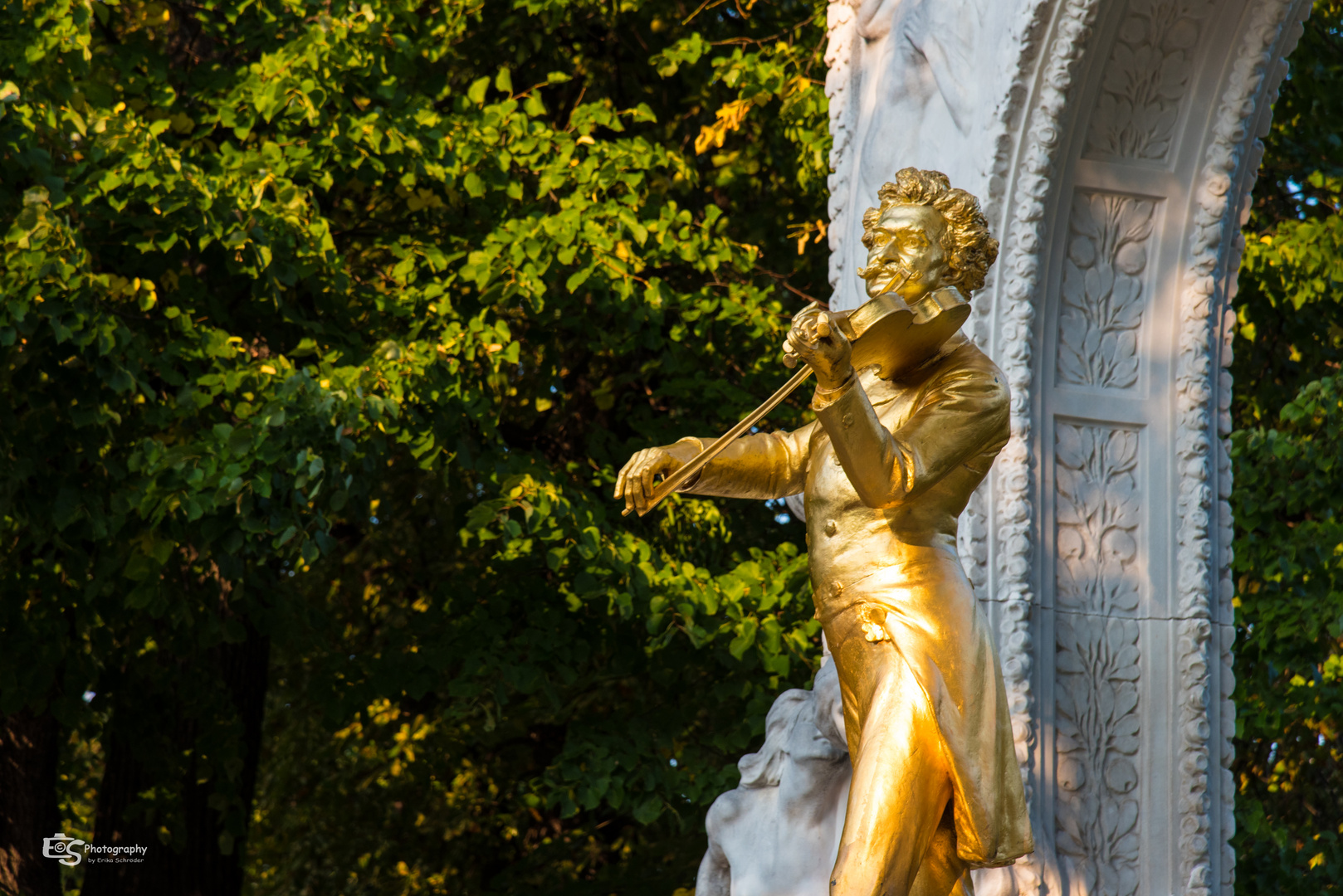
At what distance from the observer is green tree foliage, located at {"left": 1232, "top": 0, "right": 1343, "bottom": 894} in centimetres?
Result: 770

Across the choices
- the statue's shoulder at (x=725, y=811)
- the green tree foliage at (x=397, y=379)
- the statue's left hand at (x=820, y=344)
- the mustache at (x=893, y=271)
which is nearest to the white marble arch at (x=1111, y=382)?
the statue's shoulder at (x=725, y=811)

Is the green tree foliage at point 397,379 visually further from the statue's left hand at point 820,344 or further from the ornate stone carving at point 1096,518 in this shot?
the statue's left hand at point 820,344

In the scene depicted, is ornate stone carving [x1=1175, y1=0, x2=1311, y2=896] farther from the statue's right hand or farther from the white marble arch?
the statue's right hand

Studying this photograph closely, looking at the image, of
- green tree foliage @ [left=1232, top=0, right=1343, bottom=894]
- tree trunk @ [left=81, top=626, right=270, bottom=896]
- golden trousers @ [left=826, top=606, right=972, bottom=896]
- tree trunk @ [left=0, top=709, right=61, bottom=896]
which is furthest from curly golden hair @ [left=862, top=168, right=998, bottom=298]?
tree trunk @ [left=0, top=709, right=61, bottom=896]

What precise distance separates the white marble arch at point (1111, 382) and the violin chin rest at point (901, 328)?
1.46m

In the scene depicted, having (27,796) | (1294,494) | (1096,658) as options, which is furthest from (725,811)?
(27,796)

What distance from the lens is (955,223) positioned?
125 inches

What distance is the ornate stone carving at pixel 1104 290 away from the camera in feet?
15.7

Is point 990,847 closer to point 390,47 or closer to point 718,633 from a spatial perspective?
point 718,633

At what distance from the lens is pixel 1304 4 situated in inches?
187

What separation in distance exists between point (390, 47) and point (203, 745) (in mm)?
3033

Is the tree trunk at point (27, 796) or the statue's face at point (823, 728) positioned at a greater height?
the statue's face at point (823, 728)

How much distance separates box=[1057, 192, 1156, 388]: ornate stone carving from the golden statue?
163 cm

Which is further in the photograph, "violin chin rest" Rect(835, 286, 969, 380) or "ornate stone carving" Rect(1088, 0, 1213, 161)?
"ornate stone carving" Rect(1088, 0, 1213, 161)
